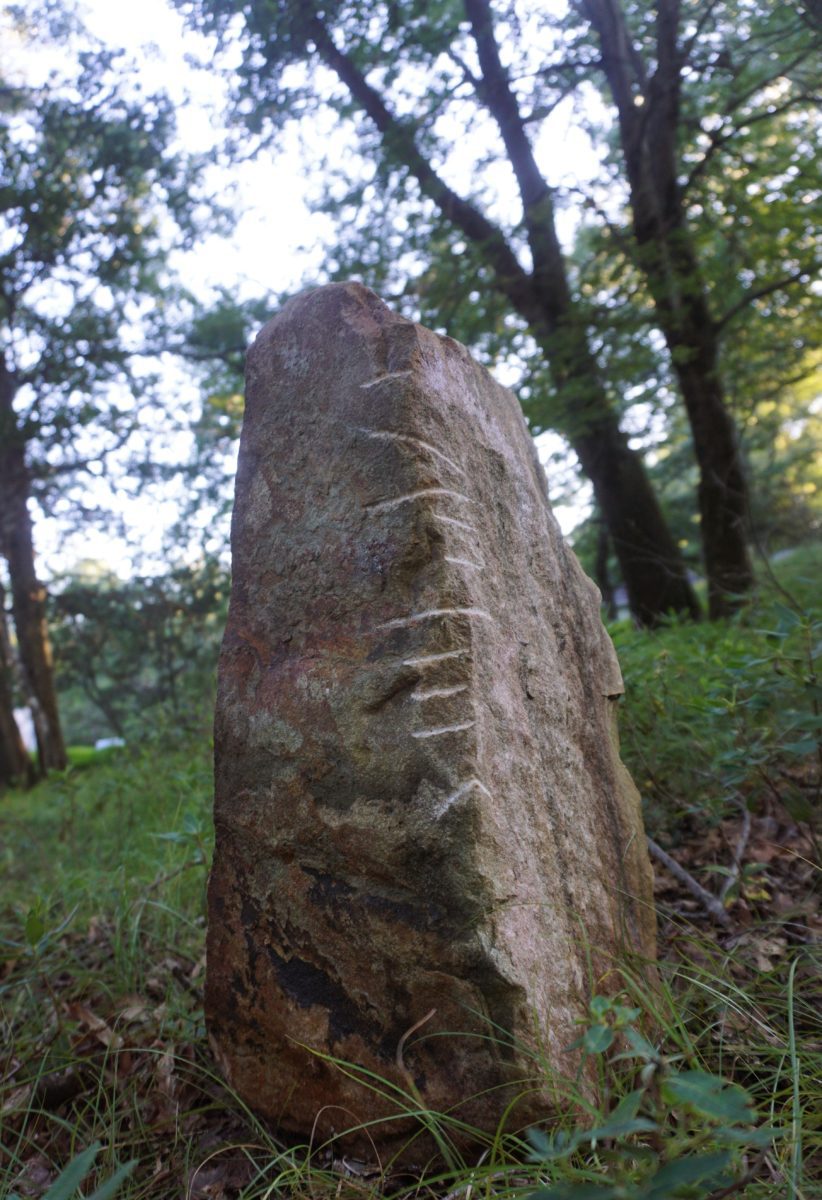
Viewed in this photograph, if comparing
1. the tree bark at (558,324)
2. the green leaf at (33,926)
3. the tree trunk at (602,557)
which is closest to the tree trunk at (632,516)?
the tree bark at (558,324)

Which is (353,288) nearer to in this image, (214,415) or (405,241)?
(405,241)

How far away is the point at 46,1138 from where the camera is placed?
6.71ft

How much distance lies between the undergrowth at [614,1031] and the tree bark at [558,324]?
8.48ft

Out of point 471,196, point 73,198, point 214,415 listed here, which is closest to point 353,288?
point 471,196

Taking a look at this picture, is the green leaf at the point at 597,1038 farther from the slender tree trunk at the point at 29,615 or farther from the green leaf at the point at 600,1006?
the slender tree trunk at the point at 29,615

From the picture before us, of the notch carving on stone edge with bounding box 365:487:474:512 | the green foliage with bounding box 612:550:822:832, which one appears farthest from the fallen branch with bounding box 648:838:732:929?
the notch carving on stone edge with bounding box 365:487:474:512

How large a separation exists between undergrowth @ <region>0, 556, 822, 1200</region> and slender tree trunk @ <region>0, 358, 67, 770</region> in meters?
5.83

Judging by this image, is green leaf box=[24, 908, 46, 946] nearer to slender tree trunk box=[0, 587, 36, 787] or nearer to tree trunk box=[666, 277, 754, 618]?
tree trunk box=[666, 277, 754, 618]

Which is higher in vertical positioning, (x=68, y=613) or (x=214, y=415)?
(x=214, y=415)

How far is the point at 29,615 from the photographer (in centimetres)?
924

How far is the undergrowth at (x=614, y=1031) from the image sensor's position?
125 centimetres

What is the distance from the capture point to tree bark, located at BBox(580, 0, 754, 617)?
5.35m

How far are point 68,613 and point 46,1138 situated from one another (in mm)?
7890

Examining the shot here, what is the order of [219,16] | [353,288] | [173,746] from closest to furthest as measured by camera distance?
[353,288]
[219,16]
[173,746]
